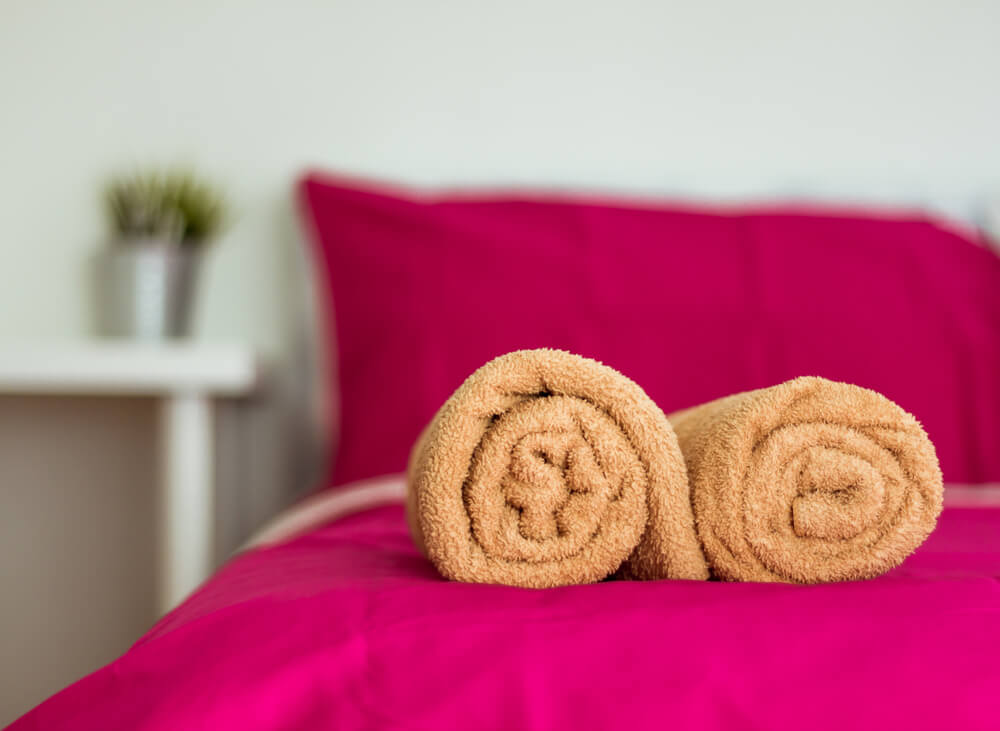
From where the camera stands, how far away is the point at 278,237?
1.62 meters

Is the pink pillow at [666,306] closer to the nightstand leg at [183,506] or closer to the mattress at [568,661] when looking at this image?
the nightstand leg at [183,506]

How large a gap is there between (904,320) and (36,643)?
1.47 meters

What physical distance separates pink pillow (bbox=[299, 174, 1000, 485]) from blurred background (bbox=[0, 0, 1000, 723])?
0.95 feet

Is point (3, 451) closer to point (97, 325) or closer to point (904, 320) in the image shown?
point (97, 325)

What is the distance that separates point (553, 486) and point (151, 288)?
1.07 m

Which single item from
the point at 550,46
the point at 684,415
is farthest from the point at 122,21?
the point at 684,415

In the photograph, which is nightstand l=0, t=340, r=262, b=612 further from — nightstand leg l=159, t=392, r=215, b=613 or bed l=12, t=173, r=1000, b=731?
bed l=12, t=173, r=1000, b=731

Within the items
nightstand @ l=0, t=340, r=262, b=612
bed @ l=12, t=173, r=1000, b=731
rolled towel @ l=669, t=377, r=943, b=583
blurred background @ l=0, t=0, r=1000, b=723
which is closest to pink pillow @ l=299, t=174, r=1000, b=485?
bed @ l=12, t=173, r=1000, b=731

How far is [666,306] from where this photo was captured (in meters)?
1.24

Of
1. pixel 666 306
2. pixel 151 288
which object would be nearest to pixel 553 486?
pixel 666 306

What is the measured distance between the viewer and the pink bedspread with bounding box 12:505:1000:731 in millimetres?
431

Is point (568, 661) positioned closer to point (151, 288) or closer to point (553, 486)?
point (553, 486)

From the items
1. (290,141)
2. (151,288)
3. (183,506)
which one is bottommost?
(183,506)

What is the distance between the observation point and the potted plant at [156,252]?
147 cm
